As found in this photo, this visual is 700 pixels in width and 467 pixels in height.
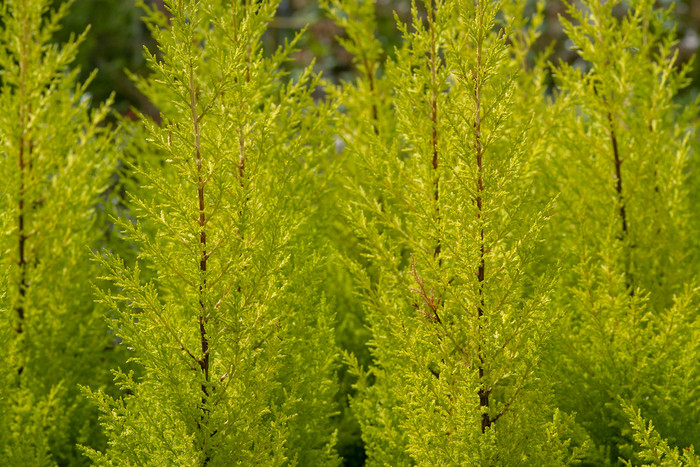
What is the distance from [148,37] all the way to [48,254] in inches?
285

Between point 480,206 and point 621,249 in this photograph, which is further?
point 621,249

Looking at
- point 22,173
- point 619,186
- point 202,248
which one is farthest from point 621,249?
point 22,173

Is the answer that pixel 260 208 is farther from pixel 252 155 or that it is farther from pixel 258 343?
pixel 258 343

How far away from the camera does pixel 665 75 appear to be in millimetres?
2992

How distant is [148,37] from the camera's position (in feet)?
31.4

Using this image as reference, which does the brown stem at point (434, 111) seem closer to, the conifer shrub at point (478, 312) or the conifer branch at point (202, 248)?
the conifer shrub at point (478, 312)

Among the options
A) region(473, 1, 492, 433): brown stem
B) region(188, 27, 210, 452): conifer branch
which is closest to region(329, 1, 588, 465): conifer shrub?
region(473, 1, 492, 433): brown stem

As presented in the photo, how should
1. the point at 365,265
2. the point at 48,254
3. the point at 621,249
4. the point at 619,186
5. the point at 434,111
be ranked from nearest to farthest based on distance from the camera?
the point at 434,111 → the point at 621,249 → the point at 619,186 → the point at 48,254 → the point at 365,265

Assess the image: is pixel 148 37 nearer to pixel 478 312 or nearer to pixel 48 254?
pixel 48 254

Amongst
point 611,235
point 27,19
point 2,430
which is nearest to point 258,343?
point 2,430

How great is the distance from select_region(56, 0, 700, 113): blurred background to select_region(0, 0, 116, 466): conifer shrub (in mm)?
5370

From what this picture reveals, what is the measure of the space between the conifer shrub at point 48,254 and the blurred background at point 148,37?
5.37 meters

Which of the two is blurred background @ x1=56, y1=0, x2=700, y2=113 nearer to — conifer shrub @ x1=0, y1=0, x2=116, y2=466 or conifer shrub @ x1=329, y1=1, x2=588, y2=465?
conifer shrub @ x1=0, y1=0, x2=116, y2=466

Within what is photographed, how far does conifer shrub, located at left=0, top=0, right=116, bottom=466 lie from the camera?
8.95 ft
